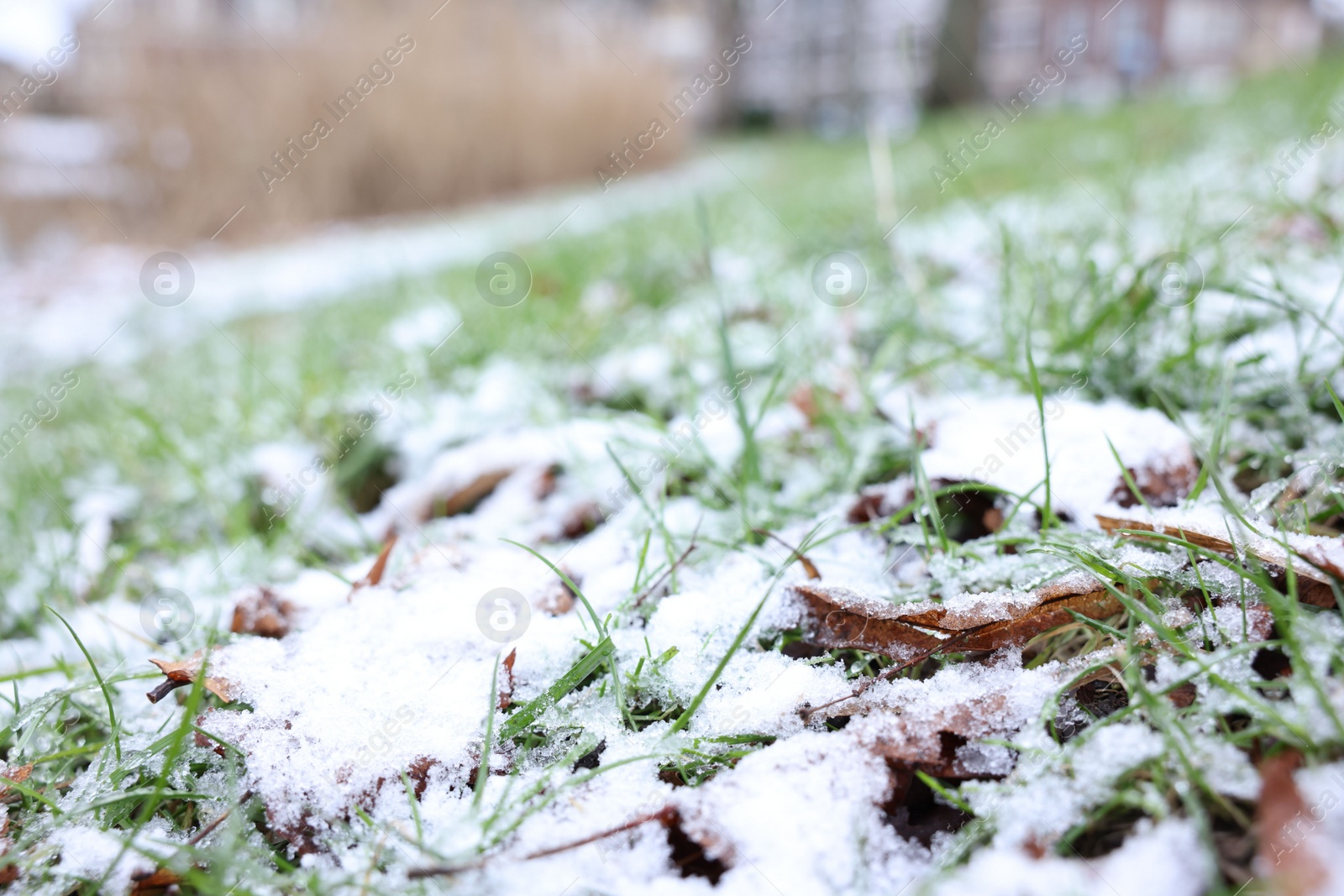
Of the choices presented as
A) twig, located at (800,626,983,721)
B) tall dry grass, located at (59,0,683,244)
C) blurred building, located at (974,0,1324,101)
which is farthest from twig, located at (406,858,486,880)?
blurred building, located at (974,0,1324,101)

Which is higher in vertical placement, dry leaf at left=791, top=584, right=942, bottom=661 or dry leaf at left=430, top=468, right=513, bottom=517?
dry leaf at left=430, top=468, right=513, bottom=517

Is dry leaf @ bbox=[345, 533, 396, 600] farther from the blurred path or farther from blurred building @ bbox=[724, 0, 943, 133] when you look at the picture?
blurred building @ bbox=[724, 0, 943, 133]

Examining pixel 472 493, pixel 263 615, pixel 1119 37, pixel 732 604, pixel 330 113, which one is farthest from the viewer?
pixel 1119 37

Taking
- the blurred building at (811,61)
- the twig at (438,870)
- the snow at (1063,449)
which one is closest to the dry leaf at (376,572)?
the twig at (438,870)

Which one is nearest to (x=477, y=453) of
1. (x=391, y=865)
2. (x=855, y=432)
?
(x=855, y=432)

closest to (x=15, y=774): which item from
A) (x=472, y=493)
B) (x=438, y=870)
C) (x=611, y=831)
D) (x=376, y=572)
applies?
(x=376, y=572)

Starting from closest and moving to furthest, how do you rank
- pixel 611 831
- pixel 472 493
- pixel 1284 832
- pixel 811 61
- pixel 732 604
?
pixel 1284 832, pixel 611 831, pixel 732 604, pixel 472 493, pixel 811 61

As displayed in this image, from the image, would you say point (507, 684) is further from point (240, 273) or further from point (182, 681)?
point (240, 273)

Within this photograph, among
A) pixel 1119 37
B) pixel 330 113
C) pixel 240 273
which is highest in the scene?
pixel 1119 37
